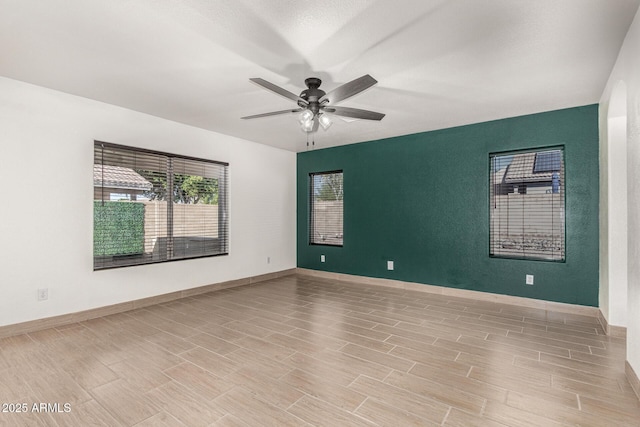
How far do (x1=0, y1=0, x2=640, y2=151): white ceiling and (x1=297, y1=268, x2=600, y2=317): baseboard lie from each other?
252 centimetres

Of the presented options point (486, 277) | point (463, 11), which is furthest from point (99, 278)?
point (486, 277)

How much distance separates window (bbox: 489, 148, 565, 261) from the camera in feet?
13.8

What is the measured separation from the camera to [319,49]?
259cm

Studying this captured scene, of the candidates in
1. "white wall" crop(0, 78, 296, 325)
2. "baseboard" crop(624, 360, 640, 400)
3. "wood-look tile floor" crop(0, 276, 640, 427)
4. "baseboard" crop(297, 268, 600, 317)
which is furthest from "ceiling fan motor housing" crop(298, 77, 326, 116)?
"baseboard" crop(297, 268, 600, 317)

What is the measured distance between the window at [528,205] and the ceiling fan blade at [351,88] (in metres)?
3.02

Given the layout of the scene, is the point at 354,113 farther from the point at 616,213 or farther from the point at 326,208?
the point at 326,208

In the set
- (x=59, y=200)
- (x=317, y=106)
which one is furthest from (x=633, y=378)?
(x=59, y=200)

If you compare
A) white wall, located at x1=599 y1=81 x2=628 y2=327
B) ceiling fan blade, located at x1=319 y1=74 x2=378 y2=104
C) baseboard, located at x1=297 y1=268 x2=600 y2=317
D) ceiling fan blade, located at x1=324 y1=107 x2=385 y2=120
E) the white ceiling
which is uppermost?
the white ceiling

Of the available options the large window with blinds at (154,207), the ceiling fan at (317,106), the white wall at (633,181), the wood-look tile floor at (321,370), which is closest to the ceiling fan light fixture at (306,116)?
the ceiling fan at (317,106)

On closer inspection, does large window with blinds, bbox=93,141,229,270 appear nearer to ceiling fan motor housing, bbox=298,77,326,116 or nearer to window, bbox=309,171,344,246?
window, bbox=309,171,344,246

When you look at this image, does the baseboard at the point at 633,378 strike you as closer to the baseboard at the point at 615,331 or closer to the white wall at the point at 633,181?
the white wall at the point at 633,181

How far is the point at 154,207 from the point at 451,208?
171 inches

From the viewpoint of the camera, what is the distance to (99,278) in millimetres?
3912

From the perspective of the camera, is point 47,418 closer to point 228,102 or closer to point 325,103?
point 325,103
